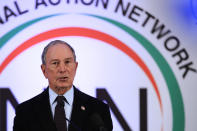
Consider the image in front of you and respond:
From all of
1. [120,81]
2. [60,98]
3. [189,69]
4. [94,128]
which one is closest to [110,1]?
[120,81]

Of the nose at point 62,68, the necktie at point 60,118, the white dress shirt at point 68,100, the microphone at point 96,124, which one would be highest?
the nose at point 62,68

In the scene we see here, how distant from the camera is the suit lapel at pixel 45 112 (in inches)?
81.8

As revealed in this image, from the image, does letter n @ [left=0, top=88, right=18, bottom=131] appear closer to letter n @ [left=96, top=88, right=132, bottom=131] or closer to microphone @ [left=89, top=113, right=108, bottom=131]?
letter n @ [left=96, top=88, right=132, bottom=131]

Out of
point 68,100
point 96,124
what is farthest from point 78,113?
point 96,124

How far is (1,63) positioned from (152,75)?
1.48 meters

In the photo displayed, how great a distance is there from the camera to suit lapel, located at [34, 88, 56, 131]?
2078 mm

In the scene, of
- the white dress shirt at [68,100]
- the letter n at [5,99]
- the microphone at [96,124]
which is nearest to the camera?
the microphone at [96,124]

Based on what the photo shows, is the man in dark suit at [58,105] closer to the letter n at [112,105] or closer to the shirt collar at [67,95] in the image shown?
the shirt collar at [67,95]

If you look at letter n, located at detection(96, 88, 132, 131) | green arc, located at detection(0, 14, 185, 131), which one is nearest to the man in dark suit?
letter n, located at detection(96, 88, 132, 131)

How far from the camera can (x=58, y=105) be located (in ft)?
6.76

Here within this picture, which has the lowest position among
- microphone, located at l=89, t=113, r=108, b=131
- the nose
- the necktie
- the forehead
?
microphone, located at l=89, t=113, r=108, b=131

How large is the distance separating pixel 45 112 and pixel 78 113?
220mm

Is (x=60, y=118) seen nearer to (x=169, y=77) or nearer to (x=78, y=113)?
(x=78, y=113)

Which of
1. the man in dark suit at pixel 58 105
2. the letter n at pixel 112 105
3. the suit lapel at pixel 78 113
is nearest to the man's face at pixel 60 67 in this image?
the man in dark suit at pixel 58 105
